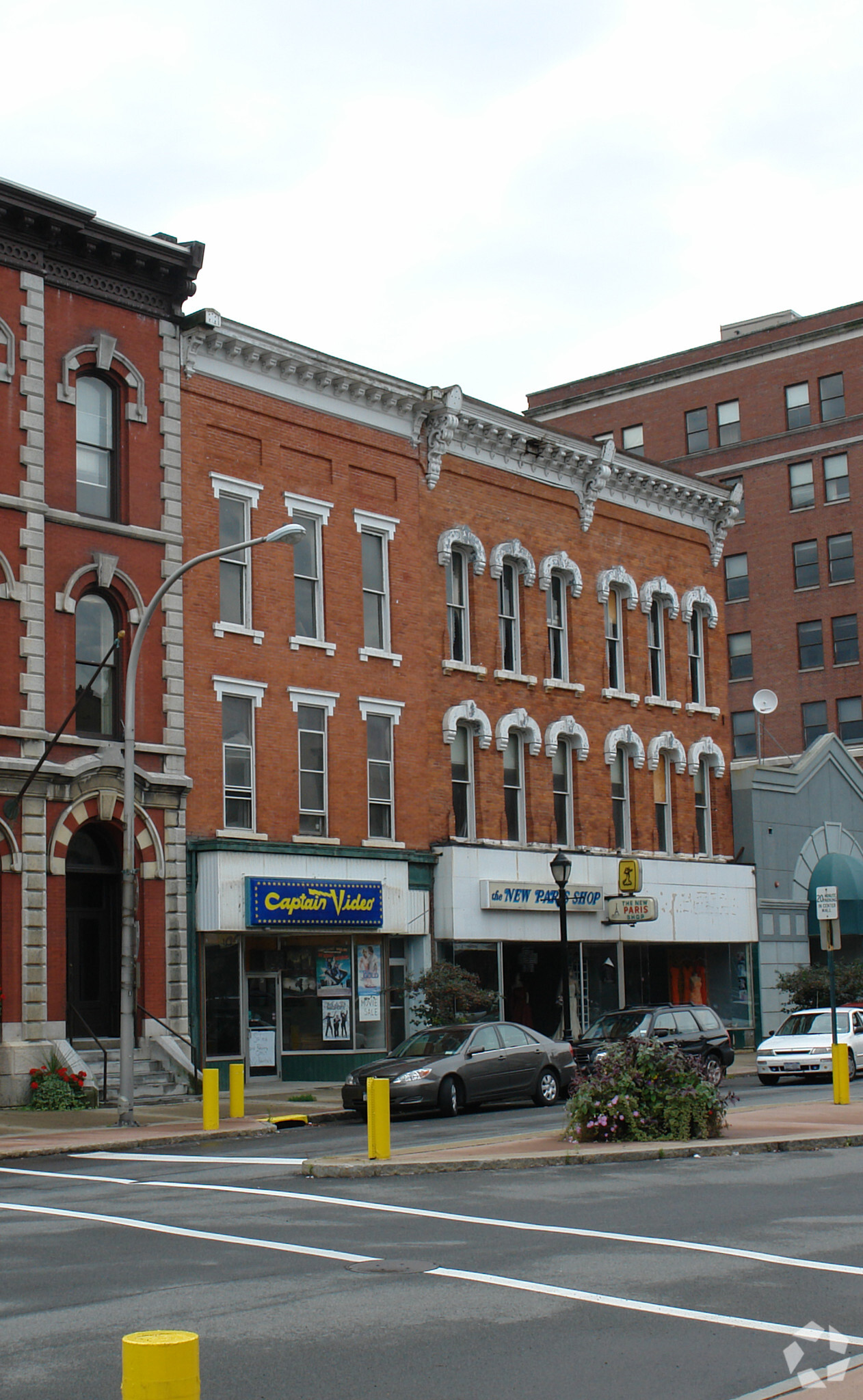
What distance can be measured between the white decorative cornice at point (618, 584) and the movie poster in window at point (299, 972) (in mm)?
13138

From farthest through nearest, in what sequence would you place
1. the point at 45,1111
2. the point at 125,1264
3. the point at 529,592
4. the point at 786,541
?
1. the point at 786,541
2. the point at 529,592
3. the point at 45,1111
4. the point at 125,1264

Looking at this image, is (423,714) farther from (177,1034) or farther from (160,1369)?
(160,1369)

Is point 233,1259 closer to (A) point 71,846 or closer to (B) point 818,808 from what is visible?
(A) point 71,846

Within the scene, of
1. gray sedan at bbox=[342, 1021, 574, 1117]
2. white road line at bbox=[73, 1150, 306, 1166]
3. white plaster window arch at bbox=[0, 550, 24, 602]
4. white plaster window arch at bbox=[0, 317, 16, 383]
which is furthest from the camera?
white plaster window arch at bbox=[0, 317, 16, 383]

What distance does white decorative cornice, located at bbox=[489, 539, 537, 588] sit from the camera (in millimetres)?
37000

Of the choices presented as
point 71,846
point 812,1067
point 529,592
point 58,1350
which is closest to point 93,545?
point 71,846

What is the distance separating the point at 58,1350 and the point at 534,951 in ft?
96.0

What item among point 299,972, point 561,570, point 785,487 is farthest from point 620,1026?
point 785,487

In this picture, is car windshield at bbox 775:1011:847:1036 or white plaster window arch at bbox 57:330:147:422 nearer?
white plaster window arch at bbox 57:330:147:422

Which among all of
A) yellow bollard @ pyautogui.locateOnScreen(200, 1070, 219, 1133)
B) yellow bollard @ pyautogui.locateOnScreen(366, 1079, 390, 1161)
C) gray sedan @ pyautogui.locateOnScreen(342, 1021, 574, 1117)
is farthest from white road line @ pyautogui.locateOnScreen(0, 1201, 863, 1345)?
gray sedan @ pyautogui.locateOnScreen(342, 1021, 574, 1117)

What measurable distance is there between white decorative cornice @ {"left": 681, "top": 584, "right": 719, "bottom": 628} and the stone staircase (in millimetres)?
21420

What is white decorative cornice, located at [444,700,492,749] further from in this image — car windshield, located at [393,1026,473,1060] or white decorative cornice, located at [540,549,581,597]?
car windshield, located at [393,1026,473,1060]

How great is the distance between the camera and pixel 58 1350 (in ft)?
27.2

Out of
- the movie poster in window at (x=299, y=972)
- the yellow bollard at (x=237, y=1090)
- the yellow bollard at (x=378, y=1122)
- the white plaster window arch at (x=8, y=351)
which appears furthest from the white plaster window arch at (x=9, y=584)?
the yellow bollard at (x=378, y=1122)
